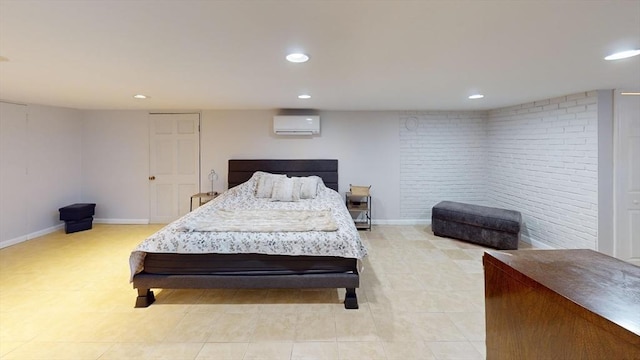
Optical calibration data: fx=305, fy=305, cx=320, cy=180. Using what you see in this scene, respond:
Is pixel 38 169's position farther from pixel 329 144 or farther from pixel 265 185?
pixel 329 144

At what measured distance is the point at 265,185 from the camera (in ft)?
15.7

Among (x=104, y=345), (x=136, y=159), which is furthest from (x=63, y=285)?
(x=136, y=159)

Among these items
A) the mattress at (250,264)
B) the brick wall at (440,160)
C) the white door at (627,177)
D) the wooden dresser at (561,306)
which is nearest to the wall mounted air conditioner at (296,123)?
the brick wall at (440,160)

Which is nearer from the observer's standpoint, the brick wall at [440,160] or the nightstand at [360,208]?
the nightstand at [360,208]

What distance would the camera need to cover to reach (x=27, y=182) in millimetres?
4625

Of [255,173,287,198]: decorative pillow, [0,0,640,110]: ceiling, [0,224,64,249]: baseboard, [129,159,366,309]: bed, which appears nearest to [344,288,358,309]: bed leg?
[129,159,366,309]: bed

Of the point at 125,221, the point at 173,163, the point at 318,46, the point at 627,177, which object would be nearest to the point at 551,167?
the point at 627,177

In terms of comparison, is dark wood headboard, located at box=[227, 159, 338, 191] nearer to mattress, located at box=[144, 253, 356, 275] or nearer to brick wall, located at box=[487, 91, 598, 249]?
mattress, located at box=[144, 253, 356, 275]

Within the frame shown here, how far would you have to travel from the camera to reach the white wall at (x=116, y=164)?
216 inches

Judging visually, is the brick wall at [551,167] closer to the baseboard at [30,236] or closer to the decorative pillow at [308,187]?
the decorative pillow at [308,187]

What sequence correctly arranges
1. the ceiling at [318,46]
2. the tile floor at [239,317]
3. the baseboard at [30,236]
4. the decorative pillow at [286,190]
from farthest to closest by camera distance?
the decorative pillow at [286,190] → the baseboard at [30,236] → the tile floor at [239,317] → the ceiling at [318,46]

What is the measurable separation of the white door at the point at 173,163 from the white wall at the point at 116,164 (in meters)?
0.15

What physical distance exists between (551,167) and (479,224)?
3.89 feet

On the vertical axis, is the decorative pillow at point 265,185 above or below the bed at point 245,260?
above
